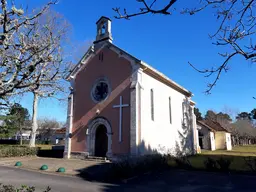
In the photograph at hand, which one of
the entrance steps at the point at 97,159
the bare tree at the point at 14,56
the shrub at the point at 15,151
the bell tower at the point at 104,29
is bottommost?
the entrance steps at the point at 97,159

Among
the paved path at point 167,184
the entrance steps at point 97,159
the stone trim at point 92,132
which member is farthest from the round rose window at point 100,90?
the paved path at point 167,184

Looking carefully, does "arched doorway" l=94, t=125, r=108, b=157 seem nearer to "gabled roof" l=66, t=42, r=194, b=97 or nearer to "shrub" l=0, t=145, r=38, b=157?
"gabled roof" l=66, t=42, r=194, b=97

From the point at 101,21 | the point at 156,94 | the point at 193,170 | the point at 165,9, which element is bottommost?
the point at 193,170

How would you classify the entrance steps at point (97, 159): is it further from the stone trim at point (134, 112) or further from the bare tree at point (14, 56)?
the bare tree at point (14, 56)

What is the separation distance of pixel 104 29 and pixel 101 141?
11.1 metres

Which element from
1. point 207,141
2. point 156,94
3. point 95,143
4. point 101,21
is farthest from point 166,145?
point 207,141

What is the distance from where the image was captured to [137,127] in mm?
15711

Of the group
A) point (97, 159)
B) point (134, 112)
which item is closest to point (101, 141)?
point (97, 159)

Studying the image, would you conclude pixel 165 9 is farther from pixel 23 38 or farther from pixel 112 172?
pixel 112 172

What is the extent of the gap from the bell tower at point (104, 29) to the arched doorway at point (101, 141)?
847 centimetres

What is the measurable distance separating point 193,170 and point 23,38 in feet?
42.3

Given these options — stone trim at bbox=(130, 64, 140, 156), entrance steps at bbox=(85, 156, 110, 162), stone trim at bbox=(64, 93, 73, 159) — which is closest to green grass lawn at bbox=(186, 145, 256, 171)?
stone trim at bbox=(130, 64, 140, 156)

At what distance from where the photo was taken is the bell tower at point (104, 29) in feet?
65.3

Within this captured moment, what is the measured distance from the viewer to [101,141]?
18.9 m
